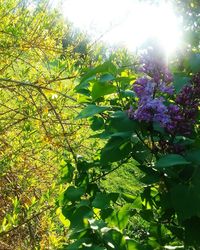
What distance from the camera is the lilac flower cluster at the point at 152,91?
3.89ft

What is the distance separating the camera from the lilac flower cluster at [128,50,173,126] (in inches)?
46.7

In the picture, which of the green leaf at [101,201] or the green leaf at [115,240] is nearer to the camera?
the green leaf at [115,240]

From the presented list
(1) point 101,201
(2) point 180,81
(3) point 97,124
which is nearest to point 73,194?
(1) point 101,201

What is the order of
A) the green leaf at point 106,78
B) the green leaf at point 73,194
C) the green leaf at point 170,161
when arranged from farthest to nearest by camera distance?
the green leaf at point 73,194, the green leaf at point 106,78, the green leaf at point 170,161

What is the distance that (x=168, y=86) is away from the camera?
4.20 feet

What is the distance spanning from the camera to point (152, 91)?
123 cm

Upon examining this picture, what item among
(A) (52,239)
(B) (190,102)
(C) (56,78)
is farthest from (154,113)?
(C) (56,78)

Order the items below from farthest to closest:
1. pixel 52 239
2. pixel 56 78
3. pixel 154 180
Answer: pixel 56 78 < pixel 52 239 < pixel 154 180

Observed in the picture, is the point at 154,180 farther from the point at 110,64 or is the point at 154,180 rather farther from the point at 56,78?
the point at 56,78

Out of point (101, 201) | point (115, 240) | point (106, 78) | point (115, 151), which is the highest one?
point (106, 78)

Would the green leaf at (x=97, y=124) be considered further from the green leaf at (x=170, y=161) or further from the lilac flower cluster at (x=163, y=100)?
the green leaf at (x=170, y=161)

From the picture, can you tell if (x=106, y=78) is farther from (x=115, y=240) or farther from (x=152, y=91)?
(x=115, y=240)

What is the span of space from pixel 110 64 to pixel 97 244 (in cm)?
55

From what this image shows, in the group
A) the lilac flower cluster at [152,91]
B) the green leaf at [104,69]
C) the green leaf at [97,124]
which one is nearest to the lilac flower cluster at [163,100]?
the lilac flower cluster at [152,91]
